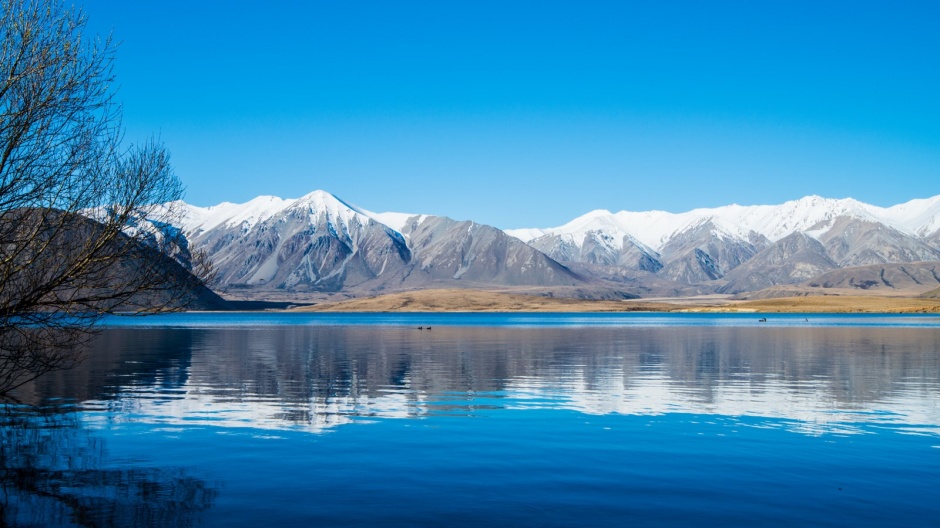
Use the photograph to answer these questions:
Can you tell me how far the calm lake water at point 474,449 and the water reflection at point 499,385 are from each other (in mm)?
327

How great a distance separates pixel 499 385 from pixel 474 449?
24.4m

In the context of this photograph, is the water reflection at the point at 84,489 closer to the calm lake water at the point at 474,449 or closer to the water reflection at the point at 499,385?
the calm lake water at the point at 474,449

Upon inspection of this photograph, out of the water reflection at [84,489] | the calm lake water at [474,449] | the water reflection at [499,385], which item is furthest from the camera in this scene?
the water reflection at [499,385]

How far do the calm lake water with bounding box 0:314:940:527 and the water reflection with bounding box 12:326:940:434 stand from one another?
0.33 m

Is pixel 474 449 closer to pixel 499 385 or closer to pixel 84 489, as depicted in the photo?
pixel 84 489

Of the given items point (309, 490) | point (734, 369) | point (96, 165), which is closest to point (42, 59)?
point (96, 165)

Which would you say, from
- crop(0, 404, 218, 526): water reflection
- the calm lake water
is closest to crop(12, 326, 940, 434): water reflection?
the calm lake water

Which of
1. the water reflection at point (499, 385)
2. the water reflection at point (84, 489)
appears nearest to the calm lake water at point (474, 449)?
the water reflection at point (84, 489)

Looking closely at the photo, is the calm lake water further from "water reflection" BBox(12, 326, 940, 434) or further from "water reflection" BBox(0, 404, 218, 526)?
"water reflection" BBox(12, 326, 940, 434)

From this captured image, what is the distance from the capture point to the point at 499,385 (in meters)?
54.6

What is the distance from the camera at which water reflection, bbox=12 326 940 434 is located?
132ft

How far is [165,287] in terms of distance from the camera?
82.5ft

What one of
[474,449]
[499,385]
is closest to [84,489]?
[474,449]

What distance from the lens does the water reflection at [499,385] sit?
40.2 m
